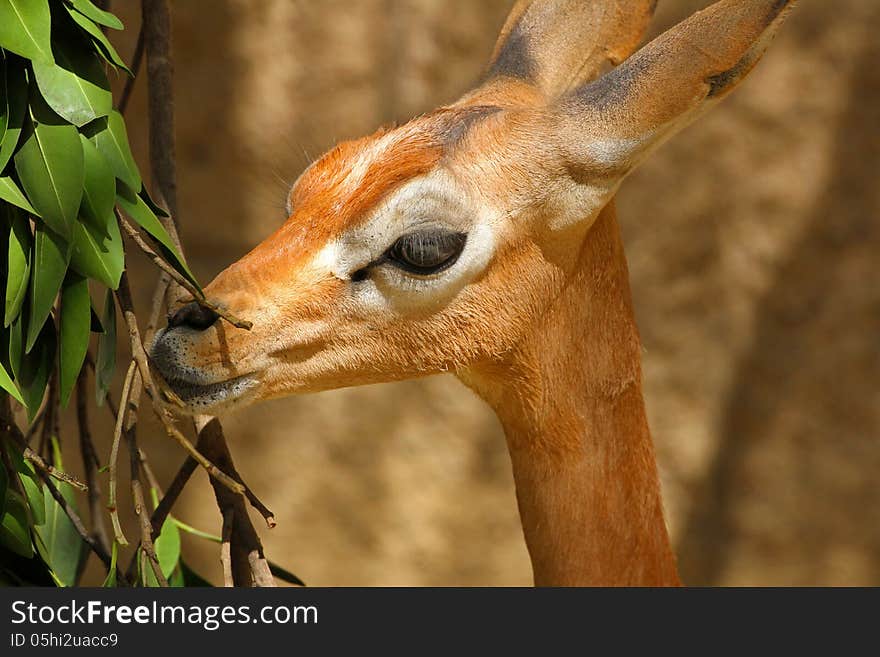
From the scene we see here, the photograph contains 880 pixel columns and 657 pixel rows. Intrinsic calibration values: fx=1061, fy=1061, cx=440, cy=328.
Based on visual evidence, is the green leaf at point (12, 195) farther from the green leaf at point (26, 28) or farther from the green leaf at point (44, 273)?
the green leaf at point (26, 28)

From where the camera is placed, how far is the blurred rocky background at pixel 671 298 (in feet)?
10.9

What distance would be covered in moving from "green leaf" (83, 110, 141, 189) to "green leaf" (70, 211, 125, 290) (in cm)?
8

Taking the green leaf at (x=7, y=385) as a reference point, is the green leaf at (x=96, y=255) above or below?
above

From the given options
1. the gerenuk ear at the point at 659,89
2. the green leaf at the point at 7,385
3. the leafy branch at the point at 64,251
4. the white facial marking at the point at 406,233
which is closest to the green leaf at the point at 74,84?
the leafy branch at the point at 64,251

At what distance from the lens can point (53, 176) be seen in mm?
1467

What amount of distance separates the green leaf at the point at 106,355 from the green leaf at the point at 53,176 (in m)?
0.22

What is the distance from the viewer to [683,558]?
3.71m

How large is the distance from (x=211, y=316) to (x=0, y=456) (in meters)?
0.41

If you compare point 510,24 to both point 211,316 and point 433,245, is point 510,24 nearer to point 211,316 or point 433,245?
point 433,245

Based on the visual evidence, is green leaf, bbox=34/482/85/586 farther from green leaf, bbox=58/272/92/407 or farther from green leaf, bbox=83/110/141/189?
green leaf, bbox=83/110/141/189

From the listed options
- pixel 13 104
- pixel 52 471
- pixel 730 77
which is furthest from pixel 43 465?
pixel 730 77

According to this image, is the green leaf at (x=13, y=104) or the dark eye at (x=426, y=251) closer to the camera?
the green leaf at (x=13, y=104)

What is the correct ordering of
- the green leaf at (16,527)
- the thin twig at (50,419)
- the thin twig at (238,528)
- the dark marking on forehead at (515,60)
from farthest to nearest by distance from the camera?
the dark marking on forehead at (515,60), the thin twig at (50,419), the thin twig at (238,528), the green leaf at (16,527)

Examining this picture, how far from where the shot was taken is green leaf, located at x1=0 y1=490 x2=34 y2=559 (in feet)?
5.48
